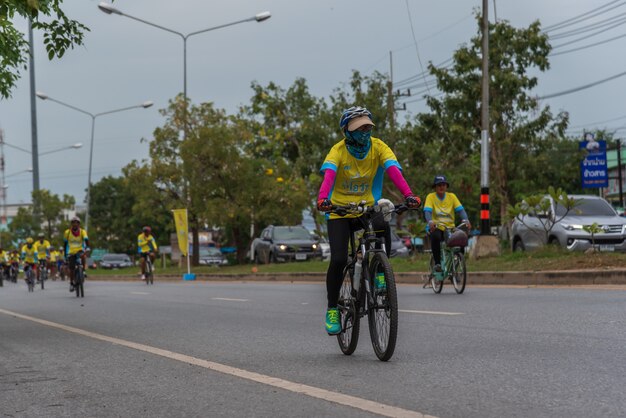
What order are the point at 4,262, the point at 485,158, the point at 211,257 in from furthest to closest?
the point at 211,257
the point at 4,262
the point at 485,158

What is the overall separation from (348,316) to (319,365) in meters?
0.54

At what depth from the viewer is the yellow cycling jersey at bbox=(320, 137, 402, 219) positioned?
741 centimetres

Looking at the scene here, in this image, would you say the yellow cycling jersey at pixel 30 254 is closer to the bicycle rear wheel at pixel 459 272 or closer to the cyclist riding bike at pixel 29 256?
the cyclist riding bike at pixel 29 256

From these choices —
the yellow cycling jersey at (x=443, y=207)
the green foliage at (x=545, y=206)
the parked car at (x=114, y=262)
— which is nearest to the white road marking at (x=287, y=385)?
the yellow cycling jersey at (x=443, y=207)

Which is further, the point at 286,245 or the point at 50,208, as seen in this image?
the point at 50,208

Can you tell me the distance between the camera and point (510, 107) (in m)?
34.6

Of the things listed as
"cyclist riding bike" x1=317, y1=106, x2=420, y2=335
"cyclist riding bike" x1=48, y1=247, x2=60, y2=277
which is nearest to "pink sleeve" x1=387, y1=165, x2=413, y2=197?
"cyclist riding bike" x1=317, y1=106, x2=420, y2=335

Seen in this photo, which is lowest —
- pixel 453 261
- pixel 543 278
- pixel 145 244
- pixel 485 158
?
pixel 543 278

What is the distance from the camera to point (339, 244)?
24.4 ft

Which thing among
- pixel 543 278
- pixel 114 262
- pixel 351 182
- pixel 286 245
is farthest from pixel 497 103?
pixel 114 262

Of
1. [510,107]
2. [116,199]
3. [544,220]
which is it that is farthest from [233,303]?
[116,199]

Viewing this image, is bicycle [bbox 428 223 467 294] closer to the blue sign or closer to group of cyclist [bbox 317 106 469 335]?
group of cyclist [bbox 317 106 469 335]

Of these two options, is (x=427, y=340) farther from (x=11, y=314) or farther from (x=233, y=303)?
(x=11, y=314)

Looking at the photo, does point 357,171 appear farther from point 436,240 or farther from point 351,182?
point 436,240
